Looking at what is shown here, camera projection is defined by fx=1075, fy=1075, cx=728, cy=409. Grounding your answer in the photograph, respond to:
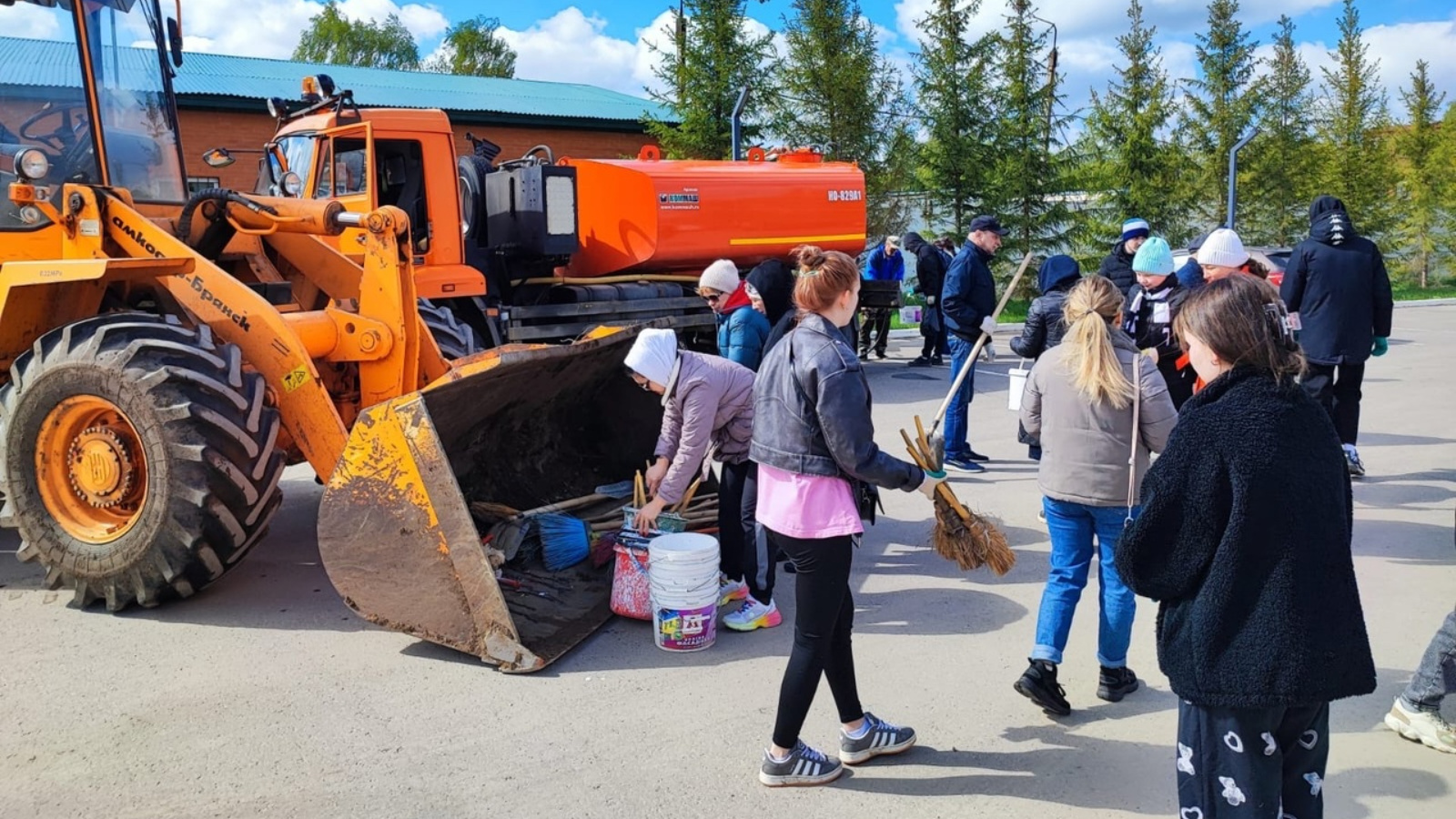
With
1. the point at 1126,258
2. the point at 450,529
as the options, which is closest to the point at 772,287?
the point at 450,529

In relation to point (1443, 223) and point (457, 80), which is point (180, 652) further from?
point (1443, 223)

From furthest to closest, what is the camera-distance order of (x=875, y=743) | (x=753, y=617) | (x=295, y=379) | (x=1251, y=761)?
(x=295, y=379) < (x=753, y=617) < (x=875, y=743) < (x=1251, y=761)

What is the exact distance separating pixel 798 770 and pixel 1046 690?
3.64 ft

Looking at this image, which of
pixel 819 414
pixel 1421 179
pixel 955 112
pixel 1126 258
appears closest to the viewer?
pixel 819 414

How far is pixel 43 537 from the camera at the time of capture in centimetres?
526

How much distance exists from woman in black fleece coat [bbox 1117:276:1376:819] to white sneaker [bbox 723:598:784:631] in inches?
101

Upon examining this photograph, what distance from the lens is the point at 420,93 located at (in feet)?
78.8

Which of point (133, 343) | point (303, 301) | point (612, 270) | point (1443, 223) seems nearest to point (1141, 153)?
point (1443, 223)

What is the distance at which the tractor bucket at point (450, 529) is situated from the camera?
4391 mm

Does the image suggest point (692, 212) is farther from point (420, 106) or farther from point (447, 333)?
point (420, 106)

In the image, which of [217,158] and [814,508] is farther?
[217,158]

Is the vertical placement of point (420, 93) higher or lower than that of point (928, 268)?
higher

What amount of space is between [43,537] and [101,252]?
1.53 meters

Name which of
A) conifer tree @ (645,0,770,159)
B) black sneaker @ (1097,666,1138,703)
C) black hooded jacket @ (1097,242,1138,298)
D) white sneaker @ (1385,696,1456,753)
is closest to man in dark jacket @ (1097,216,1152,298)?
black hooded jacket @ (1097,242,1138,298)
